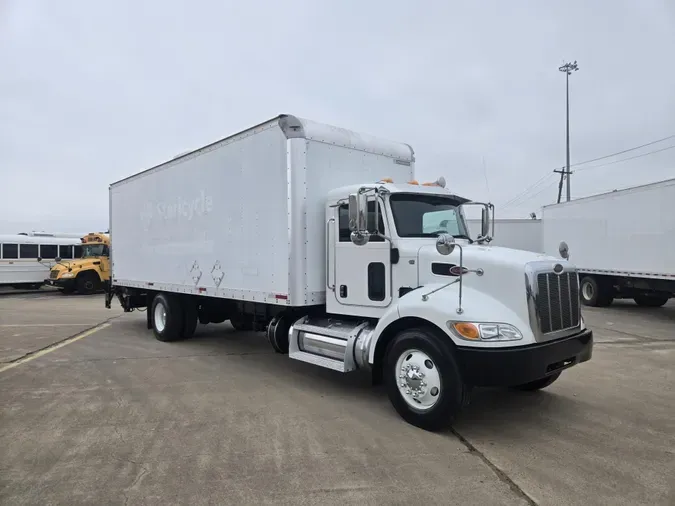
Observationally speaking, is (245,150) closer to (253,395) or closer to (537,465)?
(253,395)

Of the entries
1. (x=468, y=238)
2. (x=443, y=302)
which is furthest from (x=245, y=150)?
Answer: (x=443, y=302)

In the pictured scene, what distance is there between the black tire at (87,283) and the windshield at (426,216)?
2029 cm

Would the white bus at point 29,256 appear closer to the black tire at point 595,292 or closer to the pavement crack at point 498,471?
the black tire at point 595,292

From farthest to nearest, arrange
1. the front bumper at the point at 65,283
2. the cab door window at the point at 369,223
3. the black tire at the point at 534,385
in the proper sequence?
the front bumper at the point at 65,283
the black tire at the point at 534,385
the cab door window at the point at 369,223

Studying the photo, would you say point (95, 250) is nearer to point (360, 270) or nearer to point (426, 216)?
point (360, 270)

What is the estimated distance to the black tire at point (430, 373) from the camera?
4477 mm

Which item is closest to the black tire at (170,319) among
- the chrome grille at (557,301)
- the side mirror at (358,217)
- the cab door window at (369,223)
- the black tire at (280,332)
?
the black tire at (280,332)

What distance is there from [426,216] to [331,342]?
1916 mm

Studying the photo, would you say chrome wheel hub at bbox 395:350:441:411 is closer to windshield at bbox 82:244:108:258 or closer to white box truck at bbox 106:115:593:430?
white box truck at bbox 106:115:593:430

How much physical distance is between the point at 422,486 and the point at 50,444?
334 centimetres

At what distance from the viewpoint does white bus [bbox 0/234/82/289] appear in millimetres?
21516

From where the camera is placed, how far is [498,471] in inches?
152

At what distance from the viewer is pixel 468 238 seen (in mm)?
5996

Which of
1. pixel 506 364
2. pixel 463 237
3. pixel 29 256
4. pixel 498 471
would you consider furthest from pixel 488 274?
pixel 29 256
